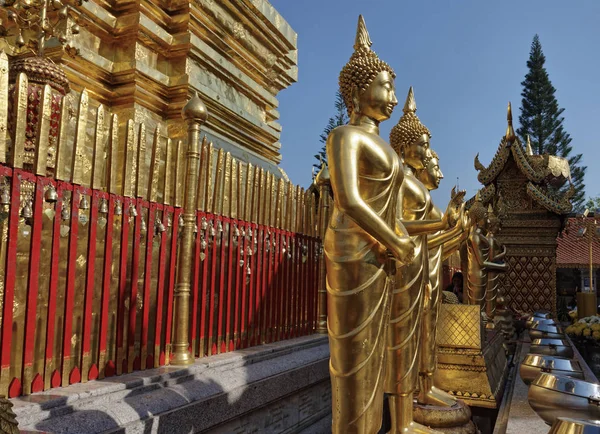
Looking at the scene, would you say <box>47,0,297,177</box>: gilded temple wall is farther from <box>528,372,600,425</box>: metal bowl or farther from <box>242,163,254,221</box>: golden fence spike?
<box>528,372,600,425</box>: metal bowl

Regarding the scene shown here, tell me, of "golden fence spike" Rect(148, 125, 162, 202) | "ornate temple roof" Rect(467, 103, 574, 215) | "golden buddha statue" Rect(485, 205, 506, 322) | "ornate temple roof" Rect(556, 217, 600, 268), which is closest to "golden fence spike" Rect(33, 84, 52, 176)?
"golden fence spike" Rect(148, 125, 162, 202)

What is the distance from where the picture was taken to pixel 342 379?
2.49 m

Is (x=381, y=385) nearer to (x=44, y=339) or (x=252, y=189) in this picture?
(x=44, y=339)

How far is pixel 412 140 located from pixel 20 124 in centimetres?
262

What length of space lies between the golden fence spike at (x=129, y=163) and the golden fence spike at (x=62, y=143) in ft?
1.35

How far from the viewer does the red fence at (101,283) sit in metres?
2.45

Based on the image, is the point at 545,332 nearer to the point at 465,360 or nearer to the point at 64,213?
the point at 465,360

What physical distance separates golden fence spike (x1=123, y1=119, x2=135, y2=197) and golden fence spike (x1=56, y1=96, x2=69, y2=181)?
0.41m

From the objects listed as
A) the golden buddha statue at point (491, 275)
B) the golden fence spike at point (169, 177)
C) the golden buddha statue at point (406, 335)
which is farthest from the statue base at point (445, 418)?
the golden buddha statue at point (491, 275)

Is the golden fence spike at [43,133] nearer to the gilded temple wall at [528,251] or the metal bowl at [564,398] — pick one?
the metal bowl at [564,398]

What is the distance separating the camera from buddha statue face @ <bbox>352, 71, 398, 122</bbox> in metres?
2.79

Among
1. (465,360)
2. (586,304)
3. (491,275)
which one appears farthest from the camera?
(586,304)

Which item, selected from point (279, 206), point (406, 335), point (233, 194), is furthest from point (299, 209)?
point (406, 335)

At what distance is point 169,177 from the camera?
3.45 metres
